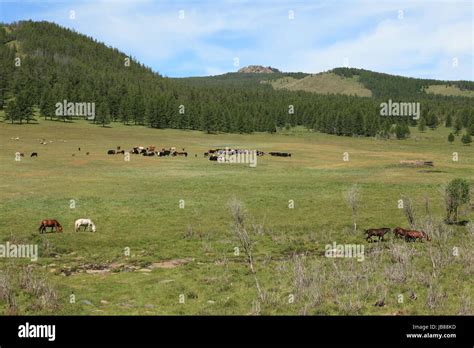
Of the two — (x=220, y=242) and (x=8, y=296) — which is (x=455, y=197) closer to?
(x=220, y=242)

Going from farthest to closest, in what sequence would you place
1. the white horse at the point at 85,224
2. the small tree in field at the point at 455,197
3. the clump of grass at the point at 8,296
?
1. the small tree in field at the point at 455,197
2. the white horse at the point at 85,224
3. the clump of grass at the point at 8,296

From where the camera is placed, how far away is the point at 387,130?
15650 centimetres

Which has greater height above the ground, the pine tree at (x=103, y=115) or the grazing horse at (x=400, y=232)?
the pine tree at (x=103, y=115)

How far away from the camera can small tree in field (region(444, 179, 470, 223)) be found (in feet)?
108

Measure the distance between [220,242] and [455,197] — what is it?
61.6 feet

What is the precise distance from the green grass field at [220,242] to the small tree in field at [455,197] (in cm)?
92

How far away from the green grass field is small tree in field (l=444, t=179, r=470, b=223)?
36.0 inches

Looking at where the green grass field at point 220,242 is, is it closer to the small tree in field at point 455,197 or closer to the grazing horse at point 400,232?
the small tree in field at point 455,197

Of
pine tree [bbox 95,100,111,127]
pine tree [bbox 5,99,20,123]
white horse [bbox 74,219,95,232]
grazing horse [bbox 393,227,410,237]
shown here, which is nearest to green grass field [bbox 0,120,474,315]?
white horse [bbox 74,219,95,232]

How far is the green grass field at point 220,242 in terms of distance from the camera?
659 inches

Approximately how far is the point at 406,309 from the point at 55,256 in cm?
1867

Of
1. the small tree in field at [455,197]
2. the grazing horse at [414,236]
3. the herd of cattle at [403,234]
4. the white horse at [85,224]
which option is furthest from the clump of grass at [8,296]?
the small tree in field at [455,197]

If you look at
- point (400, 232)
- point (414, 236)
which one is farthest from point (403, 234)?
point (414, 236)

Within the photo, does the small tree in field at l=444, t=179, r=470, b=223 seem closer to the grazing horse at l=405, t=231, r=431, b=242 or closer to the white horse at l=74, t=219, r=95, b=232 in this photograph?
the grazing horse at l=405, t=231, r=431, b=242
